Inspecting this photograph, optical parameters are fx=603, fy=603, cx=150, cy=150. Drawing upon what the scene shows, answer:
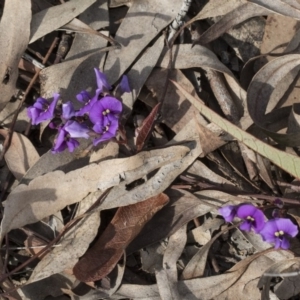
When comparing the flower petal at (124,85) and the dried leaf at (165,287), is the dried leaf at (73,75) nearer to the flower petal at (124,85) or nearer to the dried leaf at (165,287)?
the flower petal at (124,85)

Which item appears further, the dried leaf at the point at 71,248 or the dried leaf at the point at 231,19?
the dried leaf at the point at 231,19

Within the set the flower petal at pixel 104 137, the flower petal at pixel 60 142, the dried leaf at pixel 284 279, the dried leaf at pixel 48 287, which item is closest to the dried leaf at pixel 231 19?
the flower petal at pixel 104 137

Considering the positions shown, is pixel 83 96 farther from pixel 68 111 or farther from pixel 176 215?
pixel 176 215

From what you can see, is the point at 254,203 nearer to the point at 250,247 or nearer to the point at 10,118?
the point at 250,247

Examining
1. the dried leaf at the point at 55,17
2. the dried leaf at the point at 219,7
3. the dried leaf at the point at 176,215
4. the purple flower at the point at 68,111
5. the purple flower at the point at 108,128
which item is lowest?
the dried leaf at the point at 176,215

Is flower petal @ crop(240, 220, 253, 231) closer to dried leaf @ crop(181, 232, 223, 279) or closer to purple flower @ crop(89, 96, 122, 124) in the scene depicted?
dried leaf @ crop(181, 232, 223, 279)

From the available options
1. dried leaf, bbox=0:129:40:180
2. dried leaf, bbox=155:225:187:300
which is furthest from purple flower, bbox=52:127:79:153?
dried leaf, bbox=155:225:187:300
